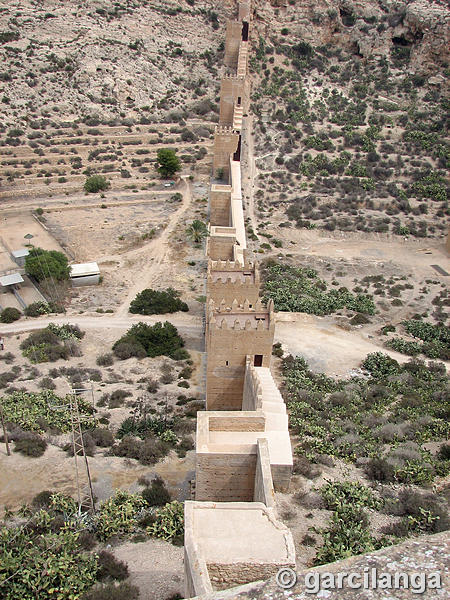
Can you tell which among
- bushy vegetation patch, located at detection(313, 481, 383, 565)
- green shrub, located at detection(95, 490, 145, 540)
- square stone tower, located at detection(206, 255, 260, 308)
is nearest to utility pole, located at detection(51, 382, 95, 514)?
green shrub, located at detection(95, 490, 145, 540)

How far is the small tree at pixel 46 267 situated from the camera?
3444 cm

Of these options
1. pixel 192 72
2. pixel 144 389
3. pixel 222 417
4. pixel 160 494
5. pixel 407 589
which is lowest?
pixel 144 389

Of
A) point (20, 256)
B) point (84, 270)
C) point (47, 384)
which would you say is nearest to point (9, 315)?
point (84, 270)

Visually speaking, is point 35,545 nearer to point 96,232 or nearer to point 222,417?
point 222,417

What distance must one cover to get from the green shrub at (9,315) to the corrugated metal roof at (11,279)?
9.39 feet

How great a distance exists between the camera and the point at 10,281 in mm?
34219

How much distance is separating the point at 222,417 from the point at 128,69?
56707mm

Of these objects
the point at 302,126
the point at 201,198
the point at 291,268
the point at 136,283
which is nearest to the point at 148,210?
the point at 201,198

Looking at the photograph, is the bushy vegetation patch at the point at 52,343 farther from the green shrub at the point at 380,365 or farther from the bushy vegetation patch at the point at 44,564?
the green shrub at the point at 380,365

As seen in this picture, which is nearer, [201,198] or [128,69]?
[201,198]

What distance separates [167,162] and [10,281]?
70.4ft

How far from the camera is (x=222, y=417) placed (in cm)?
1438

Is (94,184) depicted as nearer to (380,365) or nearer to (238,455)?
(380,365)

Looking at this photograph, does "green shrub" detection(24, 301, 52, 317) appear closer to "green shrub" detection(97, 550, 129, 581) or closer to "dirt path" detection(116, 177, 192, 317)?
"dirt path" detection(116, 177, 192, 317)
